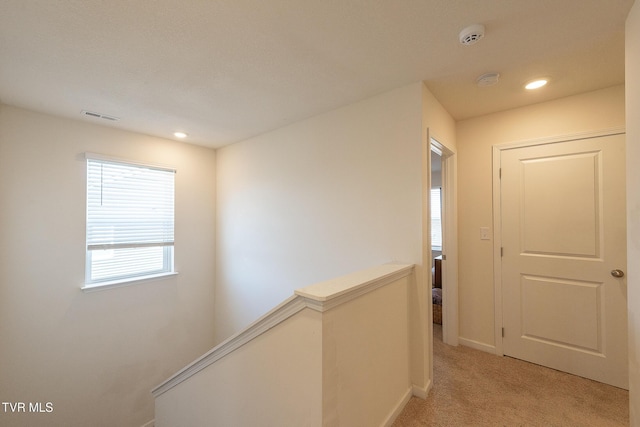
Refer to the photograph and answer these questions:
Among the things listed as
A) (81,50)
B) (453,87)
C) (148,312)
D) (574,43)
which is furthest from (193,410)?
(574,43)

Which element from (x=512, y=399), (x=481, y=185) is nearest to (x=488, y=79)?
(x=481, y=185)

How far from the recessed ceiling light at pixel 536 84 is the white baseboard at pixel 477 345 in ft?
7.79

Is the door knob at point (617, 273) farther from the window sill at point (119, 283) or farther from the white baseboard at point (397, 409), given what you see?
the window sill at point (119, 283)

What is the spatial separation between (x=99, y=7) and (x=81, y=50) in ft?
1.67

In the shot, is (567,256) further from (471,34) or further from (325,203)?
(325,203)

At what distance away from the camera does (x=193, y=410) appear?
1.88 m

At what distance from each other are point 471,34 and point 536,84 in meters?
1.02

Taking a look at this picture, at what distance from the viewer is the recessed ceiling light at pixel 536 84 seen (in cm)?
193

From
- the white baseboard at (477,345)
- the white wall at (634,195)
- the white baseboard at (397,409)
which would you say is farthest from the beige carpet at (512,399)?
the white wall at (634,195)

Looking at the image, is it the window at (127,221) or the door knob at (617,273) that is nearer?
the door knob at (617,273)

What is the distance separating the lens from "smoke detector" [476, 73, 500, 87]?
183 cm

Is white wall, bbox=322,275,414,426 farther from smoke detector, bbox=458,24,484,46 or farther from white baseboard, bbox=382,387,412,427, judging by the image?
smoke detector, bbox=458,24,484,46

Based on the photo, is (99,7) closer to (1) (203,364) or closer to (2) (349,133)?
(2) (349,133)

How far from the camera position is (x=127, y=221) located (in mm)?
3027
